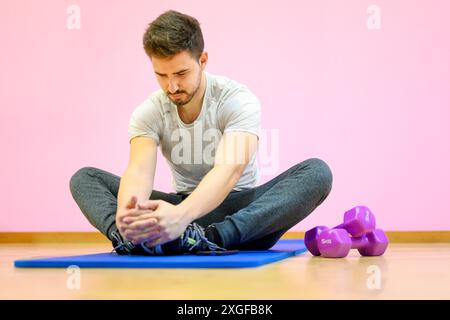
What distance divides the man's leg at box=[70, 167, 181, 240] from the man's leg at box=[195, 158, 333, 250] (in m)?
0.31

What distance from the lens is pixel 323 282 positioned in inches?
58.7

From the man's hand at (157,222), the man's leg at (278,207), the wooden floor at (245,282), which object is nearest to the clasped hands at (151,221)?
the man's hand at (157,222)

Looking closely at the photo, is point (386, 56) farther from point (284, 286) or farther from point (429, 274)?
point (284, 286)

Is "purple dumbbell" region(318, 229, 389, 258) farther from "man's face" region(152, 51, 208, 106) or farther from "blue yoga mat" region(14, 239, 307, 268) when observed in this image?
"man's face" region(152, 51, 208, 106)

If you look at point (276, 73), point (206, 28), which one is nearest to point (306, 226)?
point (276, 73)

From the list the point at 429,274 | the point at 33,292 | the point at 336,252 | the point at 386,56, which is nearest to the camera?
the point at 33,292

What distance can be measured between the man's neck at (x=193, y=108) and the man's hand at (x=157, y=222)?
460 millimetres

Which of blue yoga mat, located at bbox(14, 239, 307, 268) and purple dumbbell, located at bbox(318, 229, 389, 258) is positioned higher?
blue yoga mat, located at bbox(14, 239, 307, 268)

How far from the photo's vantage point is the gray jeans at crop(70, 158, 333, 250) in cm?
207

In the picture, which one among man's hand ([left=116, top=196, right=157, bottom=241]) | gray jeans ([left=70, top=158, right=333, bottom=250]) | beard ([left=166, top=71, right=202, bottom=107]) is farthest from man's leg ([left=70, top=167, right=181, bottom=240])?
beard ([left=166, top=71, right=202, bottom=107])

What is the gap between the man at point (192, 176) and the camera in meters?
1.91

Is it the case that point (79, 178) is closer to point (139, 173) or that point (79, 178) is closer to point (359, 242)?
point (139, 173)

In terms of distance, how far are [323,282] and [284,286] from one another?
0.36 feet

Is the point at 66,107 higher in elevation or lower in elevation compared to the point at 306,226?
higher
